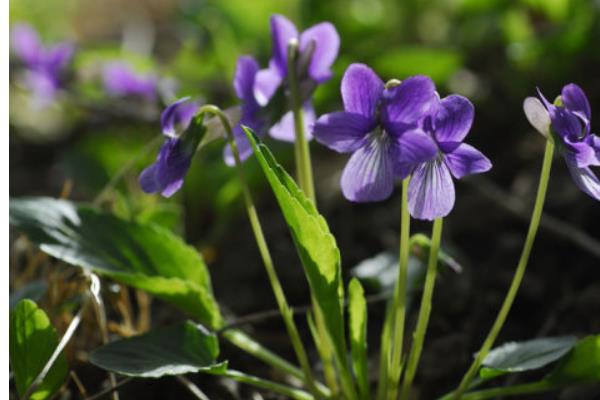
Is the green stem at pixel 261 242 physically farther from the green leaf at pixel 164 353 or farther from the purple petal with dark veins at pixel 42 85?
the purple petal with dark veins at pixel 42 85

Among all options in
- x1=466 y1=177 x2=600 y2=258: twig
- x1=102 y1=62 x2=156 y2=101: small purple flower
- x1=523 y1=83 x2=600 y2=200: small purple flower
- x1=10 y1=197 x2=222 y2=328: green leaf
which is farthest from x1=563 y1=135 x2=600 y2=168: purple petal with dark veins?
x1=102 y1=62 x2=156 y2=101: small purple flower

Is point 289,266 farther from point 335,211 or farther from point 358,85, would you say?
point 358,85

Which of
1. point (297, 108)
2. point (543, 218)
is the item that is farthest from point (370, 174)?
point (543, 218)

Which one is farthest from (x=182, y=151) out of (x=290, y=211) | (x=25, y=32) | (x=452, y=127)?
(x=25, y=32)

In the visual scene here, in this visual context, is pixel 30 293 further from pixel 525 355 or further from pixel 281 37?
pixel 525 355

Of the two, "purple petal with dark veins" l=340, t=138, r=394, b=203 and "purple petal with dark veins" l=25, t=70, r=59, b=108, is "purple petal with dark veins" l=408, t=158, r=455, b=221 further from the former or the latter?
"purple petal with dark veins" l=25, t=70, r=59, b=108

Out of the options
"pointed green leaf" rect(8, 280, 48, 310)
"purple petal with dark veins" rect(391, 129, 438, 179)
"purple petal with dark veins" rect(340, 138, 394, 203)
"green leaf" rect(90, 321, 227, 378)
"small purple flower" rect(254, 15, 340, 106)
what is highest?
"small purple flower" rect(254, 15, 340, 106)

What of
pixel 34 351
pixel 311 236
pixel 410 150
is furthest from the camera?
pixel 34 351
